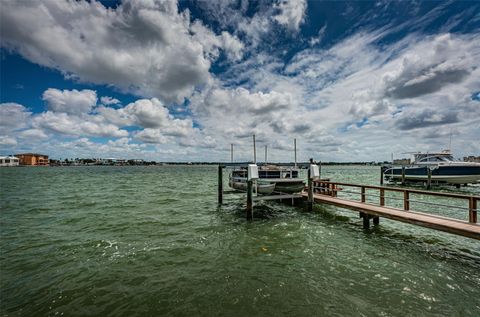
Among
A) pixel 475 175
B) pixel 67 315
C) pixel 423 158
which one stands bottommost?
Answer: pixel 67 315

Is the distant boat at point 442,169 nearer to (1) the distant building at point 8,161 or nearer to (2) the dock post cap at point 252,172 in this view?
(2) the dock post cap at point 252,172

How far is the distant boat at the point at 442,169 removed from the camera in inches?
1048

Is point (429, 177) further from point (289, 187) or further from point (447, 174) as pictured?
point (289, 187)

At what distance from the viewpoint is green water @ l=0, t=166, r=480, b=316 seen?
5.34m

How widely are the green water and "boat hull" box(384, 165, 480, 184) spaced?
905 inches

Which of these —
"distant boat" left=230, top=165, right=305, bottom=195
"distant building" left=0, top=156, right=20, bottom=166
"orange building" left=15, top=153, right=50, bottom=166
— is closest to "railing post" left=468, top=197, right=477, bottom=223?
"distant boat" left=230, top=165, right=305, bottom=195

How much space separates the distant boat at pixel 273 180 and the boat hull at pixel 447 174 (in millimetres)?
23087

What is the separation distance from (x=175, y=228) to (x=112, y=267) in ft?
15.2

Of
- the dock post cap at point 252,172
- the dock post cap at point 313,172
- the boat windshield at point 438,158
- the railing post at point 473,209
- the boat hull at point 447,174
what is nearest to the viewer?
Result: the railing post at point 473,209

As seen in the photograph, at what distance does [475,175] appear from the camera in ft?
86.2

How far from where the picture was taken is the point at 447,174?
1119 inches

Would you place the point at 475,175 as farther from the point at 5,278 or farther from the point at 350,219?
the point at 5,278

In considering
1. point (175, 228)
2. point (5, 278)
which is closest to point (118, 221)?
point (175, 228)

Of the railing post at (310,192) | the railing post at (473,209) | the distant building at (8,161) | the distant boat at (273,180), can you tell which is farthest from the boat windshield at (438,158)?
the distant building at (8,161)
